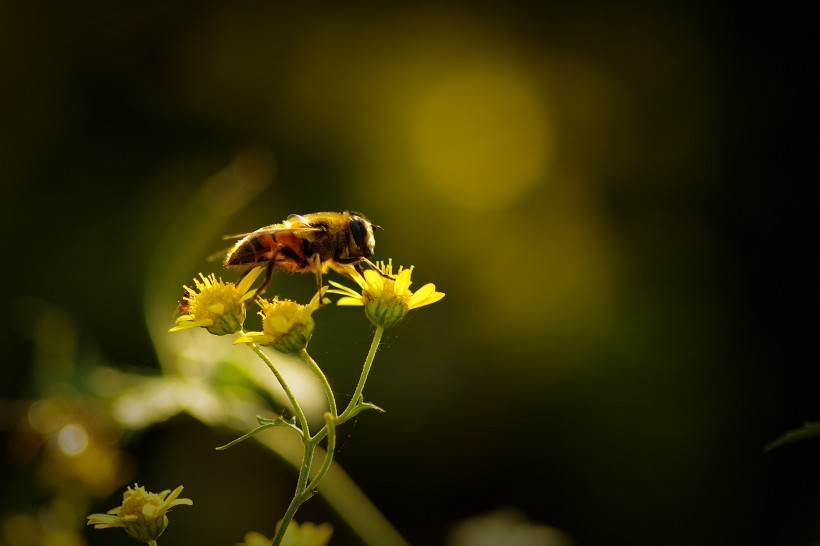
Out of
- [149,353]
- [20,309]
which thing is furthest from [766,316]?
[20,309]

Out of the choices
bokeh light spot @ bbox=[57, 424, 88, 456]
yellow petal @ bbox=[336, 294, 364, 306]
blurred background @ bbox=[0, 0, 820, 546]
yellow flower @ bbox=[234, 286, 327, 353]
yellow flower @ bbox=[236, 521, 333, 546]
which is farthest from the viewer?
blurred background @ bbox=[0, 0, 820, 546]

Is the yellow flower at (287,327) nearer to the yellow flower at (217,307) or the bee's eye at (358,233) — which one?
the yellow flower at (217,307)

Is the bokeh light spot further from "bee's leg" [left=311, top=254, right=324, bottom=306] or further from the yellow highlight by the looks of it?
the yellow highlight

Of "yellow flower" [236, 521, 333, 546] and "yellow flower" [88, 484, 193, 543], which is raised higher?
"yellow flower" [88, 484, 193, 543]

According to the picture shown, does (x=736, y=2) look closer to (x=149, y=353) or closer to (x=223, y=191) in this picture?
(x=223, y=191)

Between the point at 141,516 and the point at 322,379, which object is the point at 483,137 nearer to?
the point at 322,379

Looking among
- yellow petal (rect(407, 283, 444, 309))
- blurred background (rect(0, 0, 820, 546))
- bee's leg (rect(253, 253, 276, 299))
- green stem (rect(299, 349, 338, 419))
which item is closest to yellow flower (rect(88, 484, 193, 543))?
green stem (rect(299, 349, 338, 419))

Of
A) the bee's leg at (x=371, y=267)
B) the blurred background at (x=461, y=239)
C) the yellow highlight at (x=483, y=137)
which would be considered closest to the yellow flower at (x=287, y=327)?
the bee's leg at (x=371, y=267)
